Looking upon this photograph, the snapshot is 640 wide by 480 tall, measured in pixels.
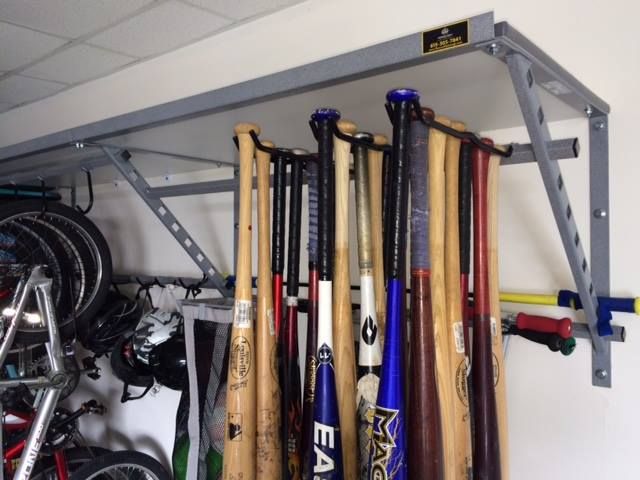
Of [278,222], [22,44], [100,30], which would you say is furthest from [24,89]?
[278,222]

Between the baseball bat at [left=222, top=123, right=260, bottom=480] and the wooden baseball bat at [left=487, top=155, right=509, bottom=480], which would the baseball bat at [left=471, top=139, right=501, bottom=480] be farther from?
the baseball bat at [left=222, top=123, right=260, bottom=480]

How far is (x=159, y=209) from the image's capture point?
1.30 meters

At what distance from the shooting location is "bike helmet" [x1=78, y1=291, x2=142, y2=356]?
6.16 feet

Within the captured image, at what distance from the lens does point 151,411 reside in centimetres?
203

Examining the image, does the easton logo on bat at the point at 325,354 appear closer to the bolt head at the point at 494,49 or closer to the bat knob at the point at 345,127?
the bat knob at the point at 345,127

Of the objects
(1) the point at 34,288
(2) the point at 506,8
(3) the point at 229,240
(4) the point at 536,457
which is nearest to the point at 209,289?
(3) the point at 229,240

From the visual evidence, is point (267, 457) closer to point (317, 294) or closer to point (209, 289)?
point (317, 294)

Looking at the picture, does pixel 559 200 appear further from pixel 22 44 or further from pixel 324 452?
pixel 22 44

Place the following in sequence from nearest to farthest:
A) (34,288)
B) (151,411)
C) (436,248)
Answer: (436,248) → (34,288) → (151,411)

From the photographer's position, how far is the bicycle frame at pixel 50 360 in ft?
5.26

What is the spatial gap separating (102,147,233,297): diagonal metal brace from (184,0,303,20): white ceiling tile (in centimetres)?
53

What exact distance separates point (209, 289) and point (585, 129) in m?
1.23

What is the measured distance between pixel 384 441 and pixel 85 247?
1599mm

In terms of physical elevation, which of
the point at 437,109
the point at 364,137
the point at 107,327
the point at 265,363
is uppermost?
the point at 437,109
